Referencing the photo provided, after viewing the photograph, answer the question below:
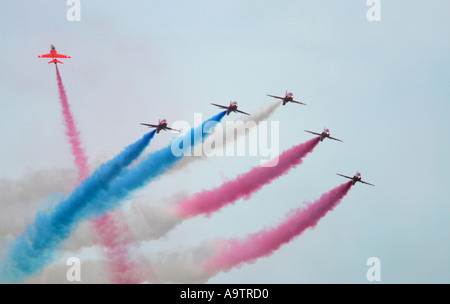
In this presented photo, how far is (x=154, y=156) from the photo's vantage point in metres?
136

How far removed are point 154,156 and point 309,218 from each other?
65.4ft

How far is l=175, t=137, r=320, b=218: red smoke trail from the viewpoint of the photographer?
136 metres

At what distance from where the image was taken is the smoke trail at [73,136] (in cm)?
13800

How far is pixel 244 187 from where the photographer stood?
137m

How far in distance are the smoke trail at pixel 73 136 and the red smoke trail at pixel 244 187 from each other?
40.6 ft

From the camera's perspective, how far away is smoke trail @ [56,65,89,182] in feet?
453

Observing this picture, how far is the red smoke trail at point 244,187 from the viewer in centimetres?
13612

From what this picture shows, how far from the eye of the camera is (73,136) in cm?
13975

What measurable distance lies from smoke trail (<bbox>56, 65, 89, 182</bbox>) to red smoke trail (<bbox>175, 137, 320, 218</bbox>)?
12.4 meters

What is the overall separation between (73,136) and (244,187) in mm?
22047
